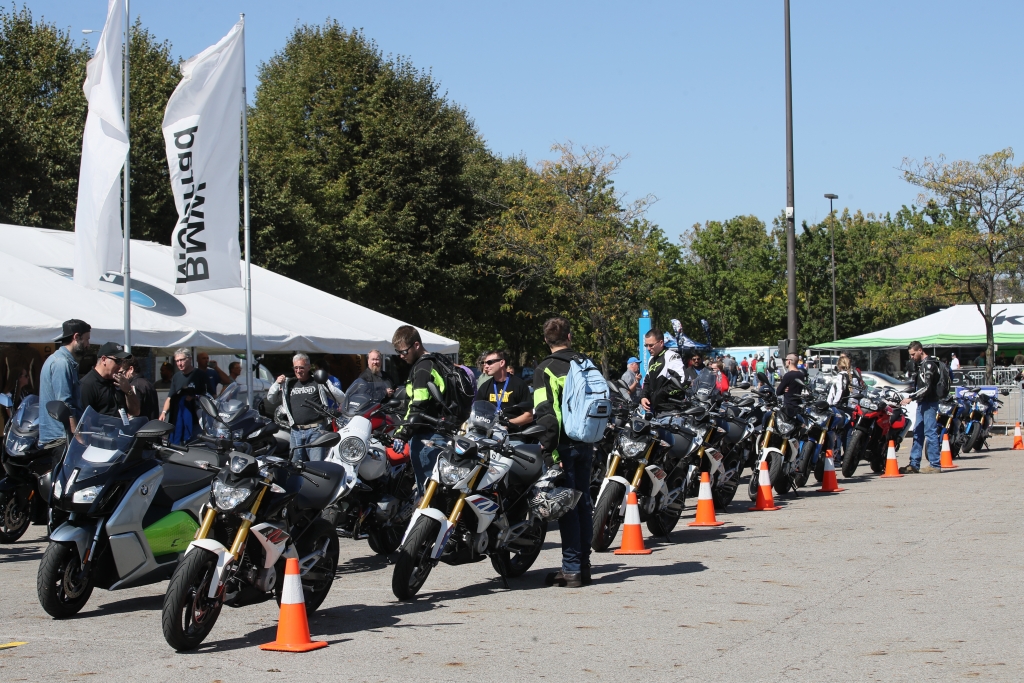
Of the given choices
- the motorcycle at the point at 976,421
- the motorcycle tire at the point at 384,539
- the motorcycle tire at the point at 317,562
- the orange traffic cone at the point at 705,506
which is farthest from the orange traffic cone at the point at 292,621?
the motorcycle at the point at 976,421

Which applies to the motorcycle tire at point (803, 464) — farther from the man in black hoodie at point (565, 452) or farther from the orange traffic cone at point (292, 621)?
the orange traffic cone at point (292, 621)

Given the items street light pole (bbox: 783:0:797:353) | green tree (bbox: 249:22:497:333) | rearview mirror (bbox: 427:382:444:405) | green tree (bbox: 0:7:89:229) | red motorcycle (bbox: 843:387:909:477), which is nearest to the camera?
rearview mirror (bbox: 427:382:444:405)

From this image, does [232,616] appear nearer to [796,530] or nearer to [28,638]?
[28,638]

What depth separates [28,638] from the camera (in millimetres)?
6449

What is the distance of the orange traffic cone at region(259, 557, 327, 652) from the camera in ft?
19.9

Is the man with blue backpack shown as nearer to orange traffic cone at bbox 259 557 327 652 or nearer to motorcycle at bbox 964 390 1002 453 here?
orange traffic cone at bbox 259 557 327 652

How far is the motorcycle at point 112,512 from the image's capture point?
6773mm

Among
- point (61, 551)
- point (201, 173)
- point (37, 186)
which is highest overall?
point (37, 186)

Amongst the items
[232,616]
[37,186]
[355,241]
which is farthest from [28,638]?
[355,241]

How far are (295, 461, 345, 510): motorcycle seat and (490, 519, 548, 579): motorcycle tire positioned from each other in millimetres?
1483

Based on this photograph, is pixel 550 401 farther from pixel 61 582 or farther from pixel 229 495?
pixel 61 582

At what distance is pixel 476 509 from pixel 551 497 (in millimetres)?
566

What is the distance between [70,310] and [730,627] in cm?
1129

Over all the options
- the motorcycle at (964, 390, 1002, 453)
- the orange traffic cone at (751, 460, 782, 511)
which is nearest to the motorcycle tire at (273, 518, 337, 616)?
the orange traffic cone at (751, 460, 782, 511)
